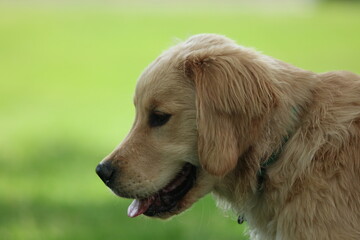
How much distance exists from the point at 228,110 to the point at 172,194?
75 centimetres

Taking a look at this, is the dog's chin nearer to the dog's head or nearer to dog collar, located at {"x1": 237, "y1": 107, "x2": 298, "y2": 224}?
the dog's head

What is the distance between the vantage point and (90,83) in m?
19.6

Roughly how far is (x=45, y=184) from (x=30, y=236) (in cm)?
206

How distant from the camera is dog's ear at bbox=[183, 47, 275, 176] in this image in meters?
4.42

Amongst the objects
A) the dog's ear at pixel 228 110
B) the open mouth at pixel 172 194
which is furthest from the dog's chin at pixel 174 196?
the dog's ear at pixel 228 110

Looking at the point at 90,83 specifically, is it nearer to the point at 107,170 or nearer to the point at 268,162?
the point at 107,170

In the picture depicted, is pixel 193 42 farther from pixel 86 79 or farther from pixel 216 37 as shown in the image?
pixel 86 79

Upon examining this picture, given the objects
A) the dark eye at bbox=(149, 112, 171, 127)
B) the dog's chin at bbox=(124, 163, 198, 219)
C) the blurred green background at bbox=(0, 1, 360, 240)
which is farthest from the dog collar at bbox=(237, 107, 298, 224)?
the blurred green background at bbox=(0, 1, 360, 240)

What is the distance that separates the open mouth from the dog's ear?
28cm

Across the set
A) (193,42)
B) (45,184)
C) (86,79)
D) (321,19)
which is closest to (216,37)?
(193,42)

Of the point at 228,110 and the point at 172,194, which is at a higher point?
the point at 228,110

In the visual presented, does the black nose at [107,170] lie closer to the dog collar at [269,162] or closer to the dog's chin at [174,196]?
the dog's chin at [174,196]

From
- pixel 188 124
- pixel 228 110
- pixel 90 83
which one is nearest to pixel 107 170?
pixel 188 124

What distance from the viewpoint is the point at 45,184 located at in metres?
9.03
